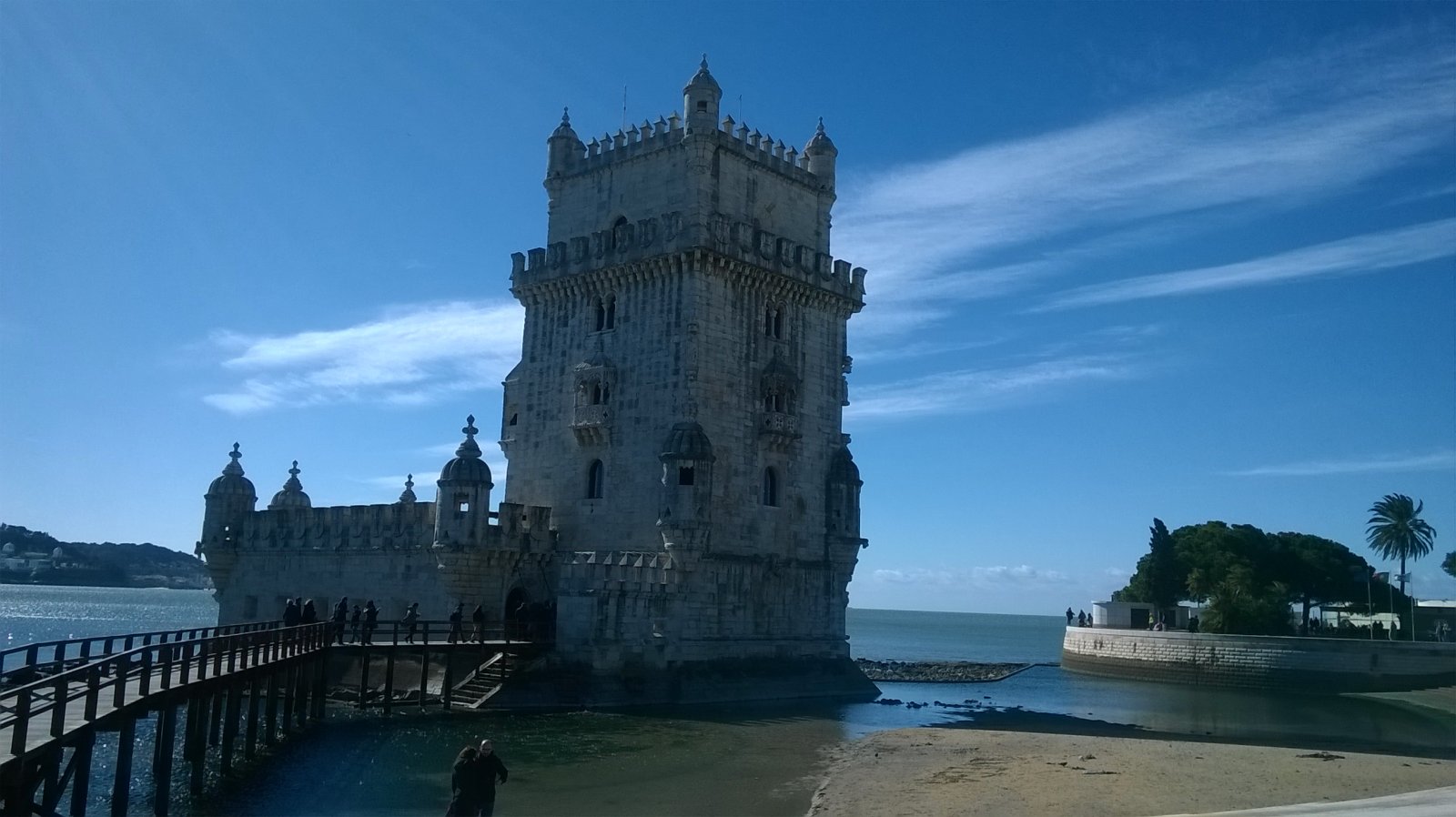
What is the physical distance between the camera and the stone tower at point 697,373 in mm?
39219

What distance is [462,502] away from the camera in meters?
38.9

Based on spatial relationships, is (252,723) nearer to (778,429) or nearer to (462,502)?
(462,502)

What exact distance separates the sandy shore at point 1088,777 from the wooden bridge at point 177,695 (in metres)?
12.4

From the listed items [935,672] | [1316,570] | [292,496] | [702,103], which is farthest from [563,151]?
[1316,570]

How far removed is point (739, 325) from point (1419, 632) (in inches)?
2209

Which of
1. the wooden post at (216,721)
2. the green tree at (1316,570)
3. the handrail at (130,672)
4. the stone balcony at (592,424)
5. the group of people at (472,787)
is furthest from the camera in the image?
the green tree at (1316,570)

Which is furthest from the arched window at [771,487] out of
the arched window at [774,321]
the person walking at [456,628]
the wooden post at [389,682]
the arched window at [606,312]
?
the wooden post at [389,682]

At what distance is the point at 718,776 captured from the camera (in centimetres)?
2642

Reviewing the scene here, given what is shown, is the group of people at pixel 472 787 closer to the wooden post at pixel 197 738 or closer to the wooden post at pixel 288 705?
the wooden post at pixel 197 738

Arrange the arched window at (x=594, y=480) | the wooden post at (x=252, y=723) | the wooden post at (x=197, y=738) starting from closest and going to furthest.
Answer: the wooden post at (x=197, y=738) → the wooden post at (x=252, y=723) → the arched window at (x=594, y=480)

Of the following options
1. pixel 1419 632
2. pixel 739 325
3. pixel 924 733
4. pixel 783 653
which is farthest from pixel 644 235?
pixel 1419 632

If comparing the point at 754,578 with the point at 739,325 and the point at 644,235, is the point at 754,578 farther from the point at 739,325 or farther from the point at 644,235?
the point at 644,235

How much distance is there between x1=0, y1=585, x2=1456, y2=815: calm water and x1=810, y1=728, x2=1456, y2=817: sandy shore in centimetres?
164

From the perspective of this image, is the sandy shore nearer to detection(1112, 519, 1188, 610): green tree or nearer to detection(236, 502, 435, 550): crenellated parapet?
detection(236, 502, 435, 550): crenellated parapet
